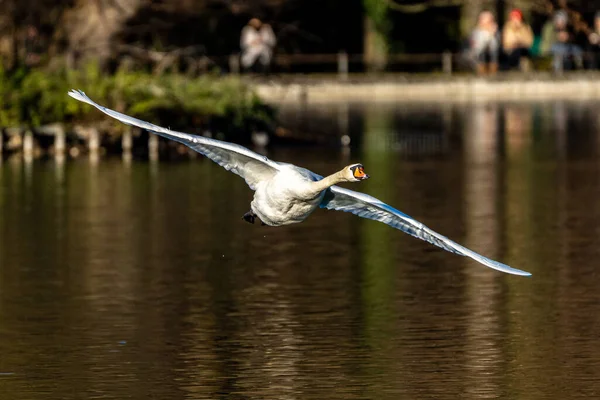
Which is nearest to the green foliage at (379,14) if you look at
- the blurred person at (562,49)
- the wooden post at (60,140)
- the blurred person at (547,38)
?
the blurred person at (547,38)

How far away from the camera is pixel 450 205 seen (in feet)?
93.6

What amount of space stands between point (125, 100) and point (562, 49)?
2729 centimetres

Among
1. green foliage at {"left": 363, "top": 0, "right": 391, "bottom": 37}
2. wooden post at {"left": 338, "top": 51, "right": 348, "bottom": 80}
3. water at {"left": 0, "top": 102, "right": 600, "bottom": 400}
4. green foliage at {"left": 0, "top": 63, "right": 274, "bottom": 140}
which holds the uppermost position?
green foliage at {"left": 363, "top": 0, "right": 391, "bottom": 37}

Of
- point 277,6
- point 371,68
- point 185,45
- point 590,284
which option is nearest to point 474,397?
point 590,284

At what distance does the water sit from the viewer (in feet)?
50.4

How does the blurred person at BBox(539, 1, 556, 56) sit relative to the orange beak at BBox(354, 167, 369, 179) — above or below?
above

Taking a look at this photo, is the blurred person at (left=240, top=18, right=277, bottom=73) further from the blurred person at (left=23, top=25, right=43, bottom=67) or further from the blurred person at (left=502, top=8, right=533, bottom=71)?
the blurred person at (left=23, top=25, right=43, bottom=67)

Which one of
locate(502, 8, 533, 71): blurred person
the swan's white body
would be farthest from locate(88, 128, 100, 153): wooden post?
locate(502, 8, 533, 71): blurred person

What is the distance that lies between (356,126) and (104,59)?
589 cm

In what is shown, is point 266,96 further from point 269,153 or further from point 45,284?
point 45,284

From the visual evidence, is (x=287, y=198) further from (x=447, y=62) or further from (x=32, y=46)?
(x=447, y=62)

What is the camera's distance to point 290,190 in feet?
47.5

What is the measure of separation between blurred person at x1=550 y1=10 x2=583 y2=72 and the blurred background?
59.1 inches

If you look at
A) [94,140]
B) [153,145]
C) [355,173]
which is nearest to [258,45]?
[153,145]
